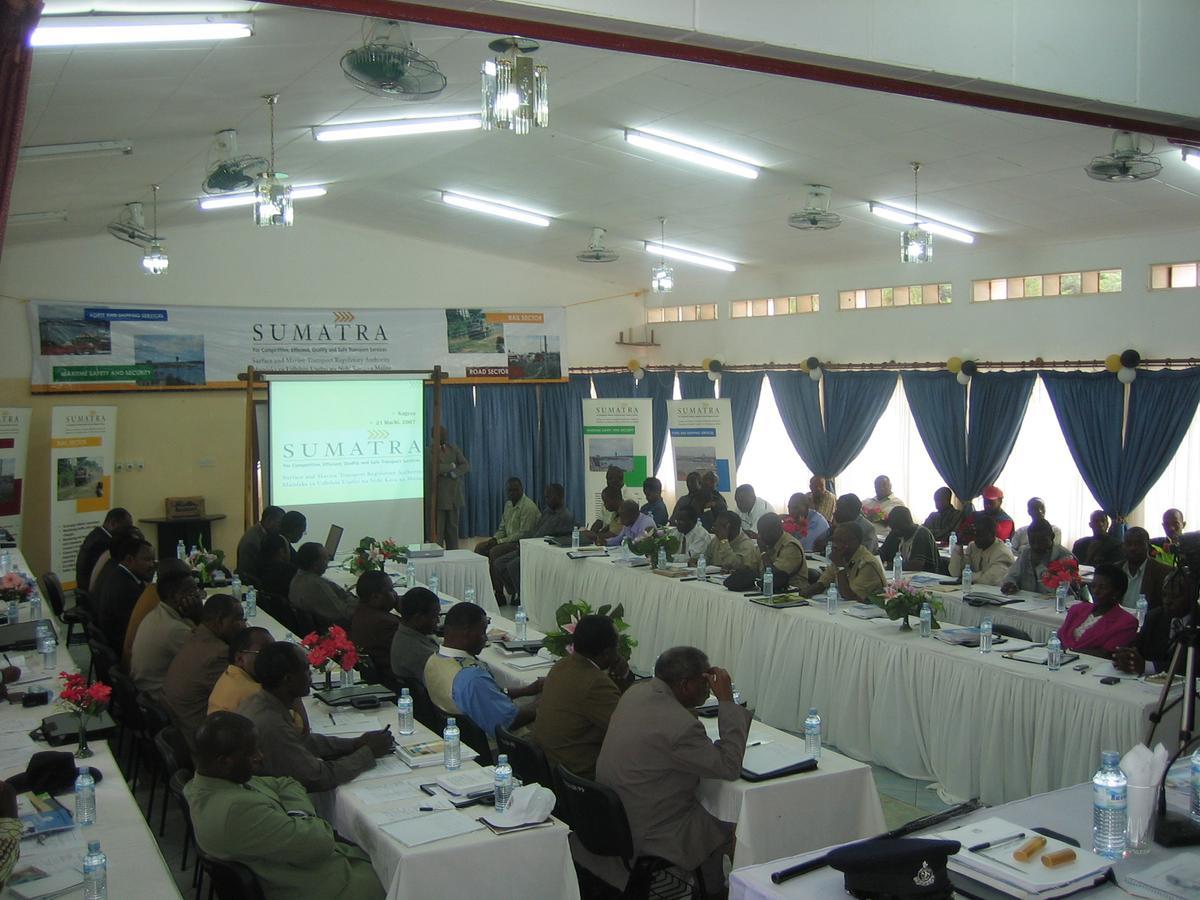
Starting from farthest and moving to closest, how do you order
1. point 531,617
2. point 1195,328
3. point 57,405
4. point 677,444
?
point 677,444
point 57,405
point 531,617
point 1195,328

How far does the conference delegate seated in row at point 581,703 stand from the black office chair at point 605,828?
0.25m

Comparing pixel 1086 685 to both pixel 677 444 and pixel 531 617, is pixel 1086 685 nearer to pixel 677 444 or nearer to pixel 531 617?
pixel 531 617

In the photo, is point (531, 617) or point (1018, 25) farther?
point (531, 617)

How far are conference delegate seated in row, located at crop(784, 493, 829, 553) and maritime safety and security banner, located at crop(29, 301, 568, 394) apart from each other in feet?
17.6

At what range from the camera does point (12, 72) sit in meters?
2.13

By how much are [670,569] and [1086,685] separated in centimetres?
354

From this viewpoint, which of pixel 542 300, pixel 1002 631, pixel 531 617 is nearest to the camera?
pixel 1002 631

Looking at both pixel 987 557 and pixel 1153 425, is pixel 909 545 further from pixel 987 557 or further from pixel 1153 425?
pixel 1153 425

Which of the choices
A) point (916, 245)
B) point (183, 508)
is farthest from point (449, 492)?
point (916, 245)

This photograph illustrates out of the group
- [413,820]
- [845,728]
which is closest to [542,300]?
[845,728]

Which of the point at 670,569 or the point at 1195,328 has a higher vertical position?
the point at 1195,328

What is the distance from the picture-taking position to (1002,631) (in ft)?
19.0

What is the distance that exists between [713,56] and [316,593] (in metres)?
4.30

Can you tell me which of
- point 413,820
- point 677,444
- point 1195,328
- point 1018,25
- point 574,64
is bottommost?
point 413,820
